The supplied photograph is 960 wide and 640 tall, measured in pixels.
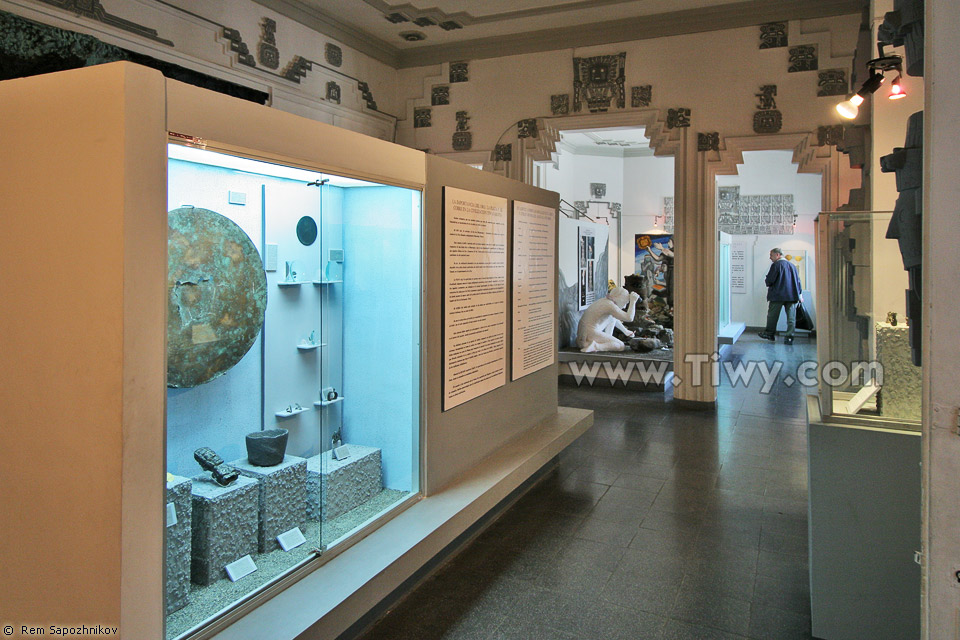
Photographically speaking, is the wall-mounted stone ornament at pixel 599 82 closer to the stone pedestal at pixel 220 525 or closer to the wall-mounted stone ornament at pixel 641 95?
the wall-mounted stone ornament at pixel 641 95

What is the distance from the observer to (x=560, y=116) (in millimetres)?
8336

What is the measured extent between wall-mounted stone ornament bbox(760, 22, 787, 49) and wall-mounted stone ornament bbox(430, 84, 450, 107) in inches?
159

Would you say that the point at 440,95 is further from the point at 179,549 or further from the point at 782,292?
the point at 782,292

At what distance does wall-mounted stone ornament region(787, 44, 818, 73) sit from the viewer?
23.3ft

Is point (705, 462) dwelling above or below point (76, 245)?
below

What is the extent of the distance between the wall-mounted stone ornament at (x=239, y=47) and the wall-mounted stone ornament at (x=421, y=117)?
8.86ft

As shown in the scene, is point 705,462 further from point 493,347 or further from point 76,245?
point 76,245

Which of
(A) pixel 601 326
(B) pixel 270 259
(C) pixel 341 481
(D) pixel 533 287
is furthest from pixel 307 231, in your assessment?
(A) pixel 601 326

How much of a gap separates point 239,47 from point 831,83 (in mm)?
6378

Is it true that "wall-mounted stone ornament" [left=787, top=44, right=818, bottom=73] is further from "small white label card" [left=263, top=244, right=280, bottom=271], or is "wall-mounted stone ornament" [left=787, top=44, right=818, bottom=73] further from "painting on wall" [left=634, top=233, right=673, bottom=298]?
"painting on wall" [left=634, top=233, right=673, bottom=298]

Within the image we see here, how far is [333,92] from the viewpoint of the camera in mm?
8305

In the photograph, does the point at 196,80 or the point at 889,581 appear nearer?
the point at 889,581

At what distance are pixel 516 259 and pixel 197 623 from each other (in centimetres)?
294

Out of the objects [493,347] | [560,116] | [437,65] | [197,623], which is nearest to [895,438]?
[493,347]
